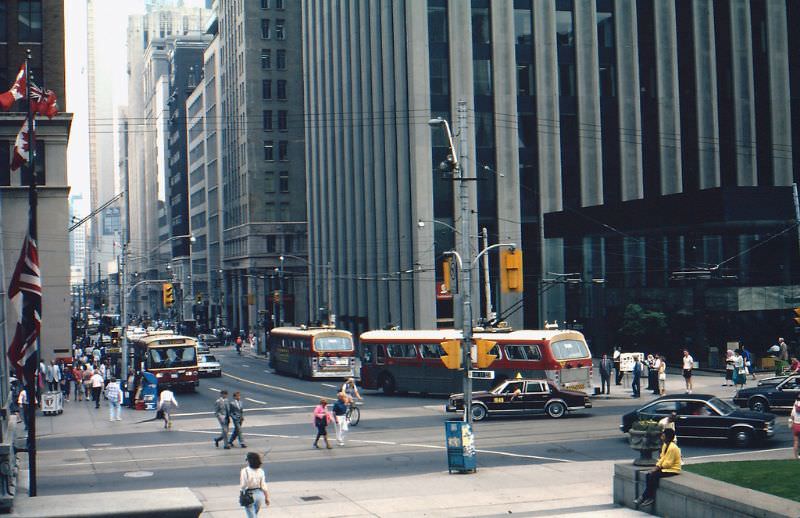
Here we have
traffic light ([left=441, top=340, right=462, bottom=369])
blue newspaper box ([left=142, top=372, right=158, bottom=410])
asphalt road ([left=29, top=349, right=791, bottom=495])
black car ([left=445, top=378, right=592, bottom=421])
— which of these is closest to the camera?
traffic light ([left=441, top=340, right=462, bottom=369])

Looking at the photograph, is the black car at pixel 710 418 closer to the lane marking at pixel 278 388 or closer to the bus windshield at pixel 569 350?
the bus windshield at pixel 569 350

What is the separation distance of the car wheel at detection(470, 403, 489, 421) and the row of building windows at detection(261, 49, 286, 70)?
8662 cm

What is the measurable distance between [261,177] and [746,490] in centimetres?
10085

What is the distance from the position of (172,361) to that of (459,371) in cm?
1618

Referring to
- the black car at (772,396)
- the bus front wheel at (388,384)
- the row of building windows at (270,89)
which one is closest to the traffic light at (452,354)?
the black car at (772,396)

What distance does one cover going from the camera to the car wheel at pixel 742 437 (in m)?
27.2

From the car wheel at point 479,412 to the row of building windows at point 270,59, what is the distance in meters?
86.6

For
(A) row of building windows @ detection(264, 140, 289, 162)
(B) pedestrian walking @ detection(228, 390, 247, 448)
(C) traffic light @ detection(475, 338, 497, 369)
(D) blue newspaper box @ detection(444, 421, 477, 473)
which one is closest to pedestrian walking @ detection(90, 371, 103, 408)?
(B) pedestrian walking @ detection(228, 390, 247, 448)

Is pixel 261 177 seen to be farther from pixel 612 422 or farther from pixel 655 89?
pixel 612 422

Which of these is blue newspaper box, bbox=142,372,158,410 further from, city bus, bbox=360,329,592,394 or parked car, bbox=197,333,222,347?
parked car, bbox=197,333,222,347

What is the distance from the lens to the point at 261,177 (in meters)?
115

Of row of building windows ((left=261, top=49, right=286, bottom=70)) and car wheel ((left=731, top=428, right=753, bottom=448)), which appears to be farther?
row of building windows ((left=261, top=49, right=286, bottom=70))

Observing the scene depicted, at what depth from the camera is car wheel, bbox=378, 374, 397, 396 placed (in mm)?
47125

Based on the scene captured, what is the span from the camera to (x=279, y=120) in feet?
381
